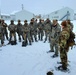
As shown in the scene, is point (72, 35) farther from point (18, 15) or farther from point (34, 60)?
point (18, 15)

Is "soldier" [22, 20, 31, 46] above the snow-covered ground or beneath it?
above

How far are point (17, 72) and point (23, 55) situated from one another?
9.36ft

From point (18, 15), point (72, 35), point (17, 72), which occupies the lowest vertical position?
point (17, 72)

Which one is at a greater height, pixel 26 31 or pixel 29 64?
pixel 26 31

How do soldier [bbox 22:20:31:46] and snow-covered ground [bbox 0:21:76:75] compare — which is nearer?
snow-covered ground [bbox 0:21:76:75]

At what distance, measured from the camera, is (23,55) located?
9.92m

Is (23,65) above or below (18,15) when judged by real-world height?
below

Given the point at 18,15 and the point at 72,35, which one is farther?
the point at 18,15

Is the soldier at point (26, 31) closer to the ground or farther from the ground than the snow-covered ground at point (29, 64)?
farther from the ground

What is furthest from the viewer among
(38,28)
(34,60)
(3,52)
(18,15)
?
(18,15)

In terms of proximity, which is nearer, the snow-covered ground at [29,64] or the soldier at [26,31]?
the snow-covered ground at [29,64]

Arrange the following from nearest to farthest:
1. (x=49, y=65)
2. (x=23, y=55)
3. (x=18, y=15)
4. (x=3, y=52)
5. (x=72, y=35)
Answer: (x=72, y=35) < (x=49, y=65) < (x=23, y=55) < (x=3, y=52) < (x=18, y=15)

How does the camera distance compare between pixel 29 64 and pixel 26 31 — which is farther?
pixel 26 31

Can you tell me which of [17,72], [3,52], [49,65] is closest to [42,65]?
[49,65]
